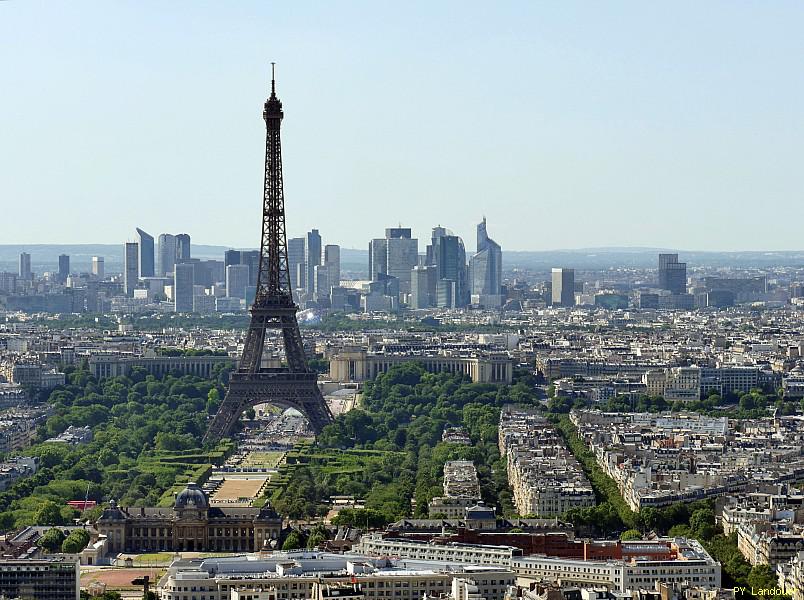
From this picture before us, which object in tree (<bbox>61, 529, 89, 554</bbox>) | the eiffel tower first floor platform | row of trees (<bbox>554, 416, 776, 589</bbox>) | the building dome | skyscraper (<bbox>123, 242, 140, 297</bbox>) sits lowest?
tree (<bbox>61, 529, 89, 554</bbox>)

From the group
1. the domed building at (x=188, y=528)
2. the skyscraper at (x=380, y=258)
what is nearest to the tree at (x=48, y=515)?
the domed building at (x=188, y=528)

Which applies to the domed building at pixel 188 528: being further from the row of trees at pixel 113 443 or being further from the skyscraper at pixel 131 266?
the skyscraper at pixel 131 266

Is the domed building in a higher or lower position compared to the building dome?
lower

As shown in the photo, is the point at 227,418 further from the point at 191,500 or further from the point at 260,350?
the point at 191,500

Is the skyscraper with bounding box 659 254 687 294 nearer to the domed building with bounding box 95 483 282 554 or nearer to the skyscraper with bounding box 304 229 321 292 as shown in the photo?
the skyscraper with bounding box 304 229 321 292

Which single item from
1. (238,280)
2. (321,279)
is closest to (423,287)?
(321,279)

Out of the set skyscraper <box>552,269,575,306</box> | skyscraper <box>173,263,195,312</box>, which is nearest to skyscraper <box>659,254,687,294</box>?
skyscraper <box>552,269,575,306</box>

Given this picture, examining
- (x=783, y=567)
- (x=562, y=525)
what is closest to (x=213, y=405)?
(x=562, y=525)
